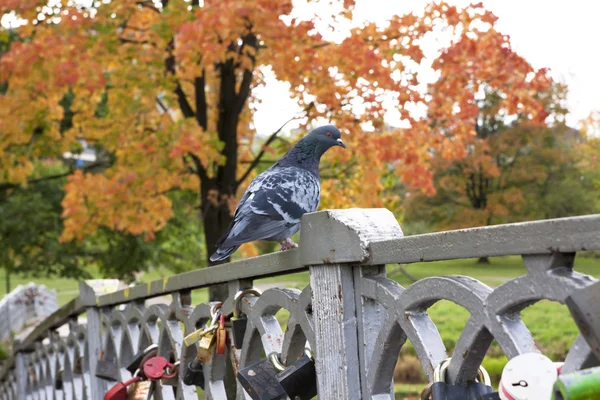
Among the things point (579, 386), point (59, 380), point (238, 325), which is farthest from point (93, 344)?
point (579, 386)

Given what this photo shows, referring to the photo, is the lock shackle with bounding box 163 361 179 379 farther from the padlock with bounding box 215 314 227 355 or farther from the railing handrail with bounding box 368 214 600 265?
the railing handrail with bounding box 368 214 600 265

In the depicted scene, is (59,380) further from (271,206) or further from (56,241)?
(56,241)

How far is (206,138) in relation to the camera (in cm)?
772

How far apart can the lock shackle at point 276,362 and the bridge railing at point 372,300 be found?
0.02 m

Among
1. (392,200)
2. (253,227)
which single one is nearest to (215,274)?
(253,227)

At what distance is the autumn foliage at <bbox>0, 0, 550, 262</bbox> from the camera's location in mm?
7469

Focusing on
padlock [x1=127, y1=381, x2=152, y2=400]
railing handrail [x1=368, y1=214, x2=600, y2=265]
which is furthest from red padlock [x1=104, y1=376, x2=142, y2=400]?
railing handrail [x1=368, y1=214, x2=600, y2=265]

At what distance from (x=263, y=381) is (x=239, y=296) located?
1.48 feet

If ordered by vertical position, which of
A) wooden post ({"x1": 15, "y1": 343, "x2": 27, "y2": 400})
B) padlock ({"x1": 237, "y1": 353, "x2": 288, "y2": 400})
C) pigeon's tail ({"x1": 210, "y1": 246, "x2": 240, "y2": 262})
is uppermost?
pigeon's tail ({"x1": 210, "y1": 246, "x2": 240, "y2": 262})

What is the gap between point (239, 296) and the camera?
92.0 inches

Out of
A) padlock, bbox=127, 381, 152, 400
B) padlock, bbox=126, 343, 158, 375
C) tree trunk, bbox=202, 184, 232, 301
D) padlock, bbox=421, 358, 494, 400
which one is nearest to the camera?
padlock, bbox=421, 358, 494, 400

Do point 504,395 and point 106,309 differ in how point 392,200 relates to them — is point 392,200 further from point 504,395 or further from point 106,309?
point 504,395

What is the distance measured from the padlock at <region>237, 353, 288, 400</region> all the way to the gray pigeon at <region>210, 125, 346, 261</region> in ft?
1.96

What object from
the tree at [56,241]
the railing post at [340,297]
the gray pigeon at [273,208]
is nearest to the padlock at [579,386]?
the railing post at [340,297]
